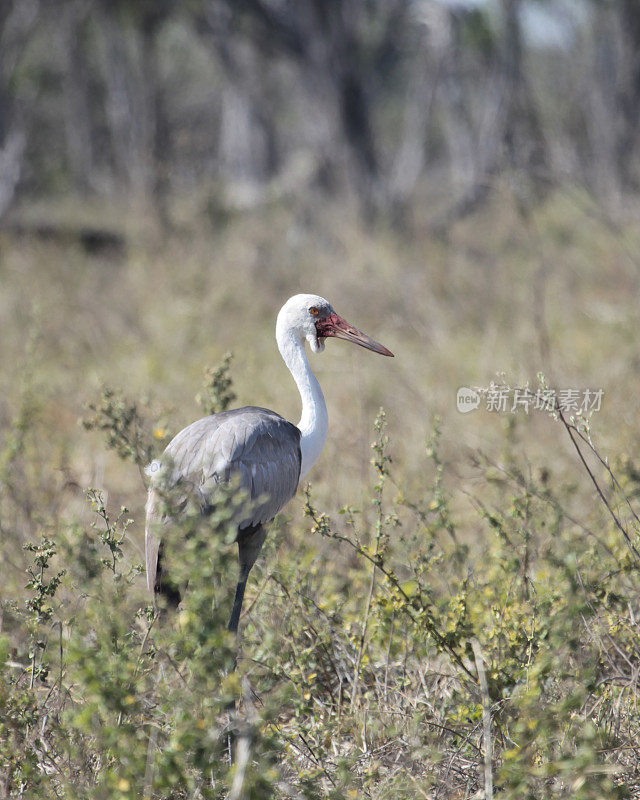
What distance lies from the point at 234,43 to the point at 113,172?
14.4 meters

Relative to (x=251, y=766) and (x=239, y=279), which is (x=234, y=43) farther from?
(x=251, y=766)

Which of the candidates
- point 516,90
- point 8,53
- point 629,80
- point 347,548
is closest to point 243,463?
→ point 347,548

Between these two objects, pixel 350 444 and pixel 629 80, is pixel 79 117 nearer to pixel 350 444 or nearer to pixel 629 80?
pixel 629 80

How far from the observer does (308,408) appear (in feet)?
10.7

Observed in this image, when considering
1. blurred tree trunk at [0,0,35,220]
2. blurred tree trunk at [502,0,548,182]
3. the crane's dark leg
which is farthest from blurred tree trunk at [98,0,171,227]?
the crane's dark leg

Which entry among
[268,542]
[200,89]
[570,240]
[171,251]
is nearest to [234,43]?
[171,251]

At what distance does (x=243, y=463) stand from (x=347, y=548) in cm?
118

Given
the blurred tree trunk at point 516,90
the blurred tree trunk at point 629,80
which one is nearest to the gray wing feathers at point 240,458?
the blurred tree trunk at point 516,90

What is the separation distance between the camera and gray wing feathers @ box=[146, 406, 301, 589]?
9.43 feet

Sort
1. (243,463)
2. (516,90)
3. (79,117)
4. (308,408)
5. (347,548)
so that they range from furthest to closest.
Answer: (79,117) → (516,90) → (347,548) → (308,408) → (243,463)

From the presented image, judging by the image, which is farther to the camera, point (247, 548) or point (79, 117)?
point (79, 117)

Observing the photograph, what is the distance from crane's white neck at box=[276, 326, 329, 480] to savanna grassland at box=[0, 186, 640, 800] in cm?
23

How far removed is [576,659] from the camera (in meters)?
2.97

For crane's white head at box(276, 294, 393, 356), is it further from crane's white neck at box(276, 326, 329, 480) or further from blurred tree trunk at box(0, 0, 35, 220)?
blurred tree trunk at box(0, 0, 35, 220)
